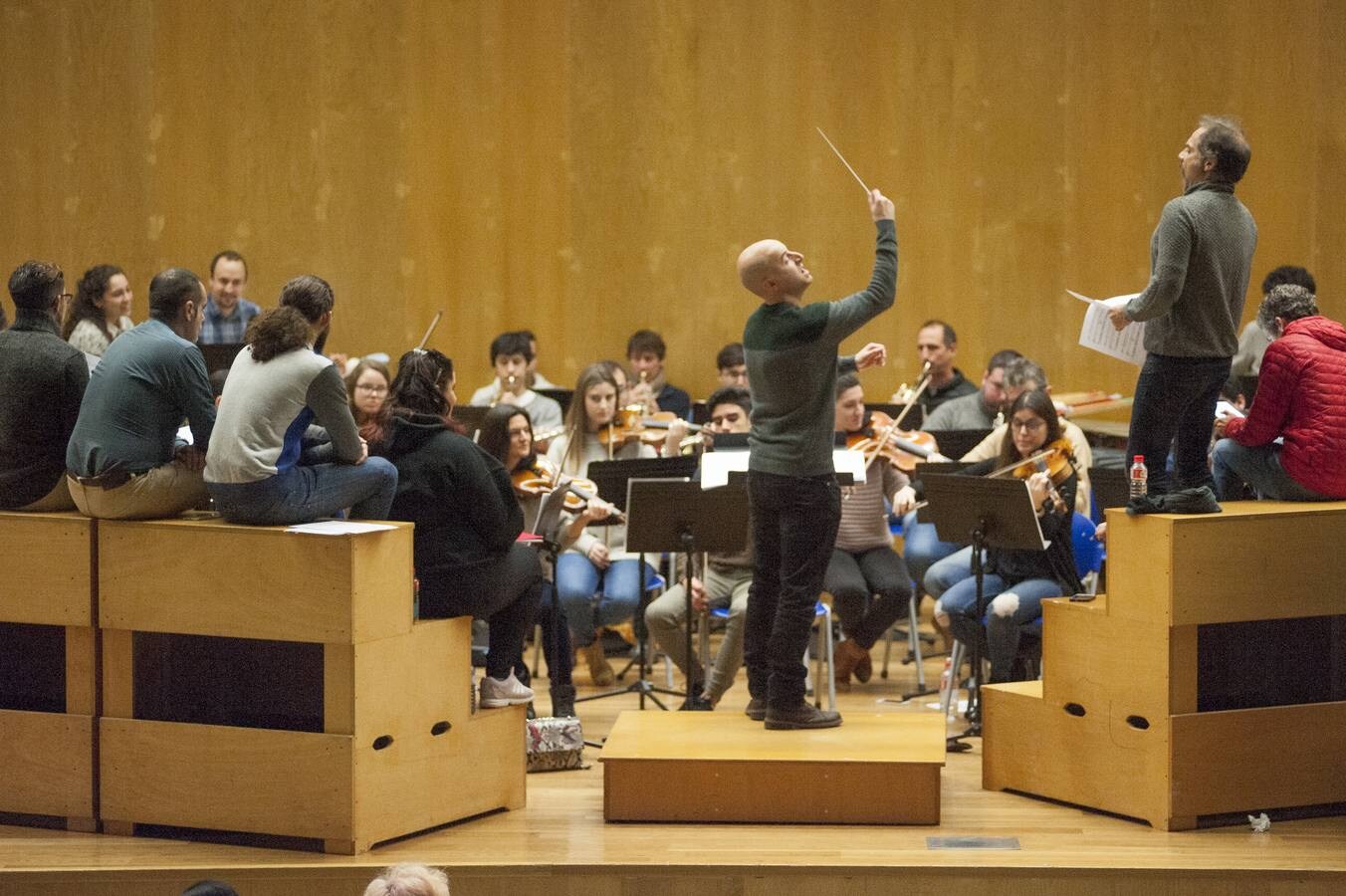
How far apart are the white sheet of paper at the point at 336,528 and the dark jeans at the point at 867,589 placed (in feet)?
7.57

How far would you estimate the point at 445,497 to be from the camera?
4.94m

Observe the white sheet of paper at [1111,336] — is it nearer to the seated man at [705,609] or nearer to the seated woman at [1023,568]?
the seated woman at [1023,568]

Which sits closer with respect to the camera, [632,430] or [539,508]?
[539,508]

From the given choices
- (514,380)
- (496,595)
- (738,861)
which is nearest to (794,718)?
(738,861)

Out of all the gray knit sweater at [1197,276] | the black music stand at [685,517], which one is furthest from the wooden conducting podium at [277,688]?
the gray knit sweater at [1197,276]

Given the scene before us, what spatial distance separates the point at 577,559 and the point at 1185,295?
291 centimetres

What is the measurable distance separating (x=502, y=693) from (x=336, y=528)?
810 mm

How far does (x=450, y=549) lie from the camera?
4930 mm

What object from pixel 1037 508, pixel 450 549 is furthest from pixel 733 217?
pixel 450 549

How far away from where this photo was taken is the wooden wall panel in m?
9.36

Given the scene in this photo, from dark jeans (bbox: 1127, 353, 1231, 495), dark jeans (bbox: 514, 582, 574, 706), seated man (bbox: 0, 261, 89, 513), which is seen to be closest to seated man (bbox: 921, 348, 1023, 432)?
dark jeans (bbox: 514, 582, 574, 706)

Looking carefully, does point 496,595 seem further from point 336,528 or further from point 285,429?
point 285,429

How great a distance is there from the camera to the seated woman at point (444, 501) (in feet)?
16.1

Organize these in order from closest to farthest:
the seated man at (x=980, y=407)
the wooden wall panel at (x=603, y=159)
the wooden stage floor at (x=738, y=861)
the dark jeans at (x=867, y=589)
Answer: the wooden stage floor at (x=738, y=861) < the dark jeans at (x=867, y=589) < the seated man at (x=980, y=407) < the wooden wall panel at (x=603, y=159)
